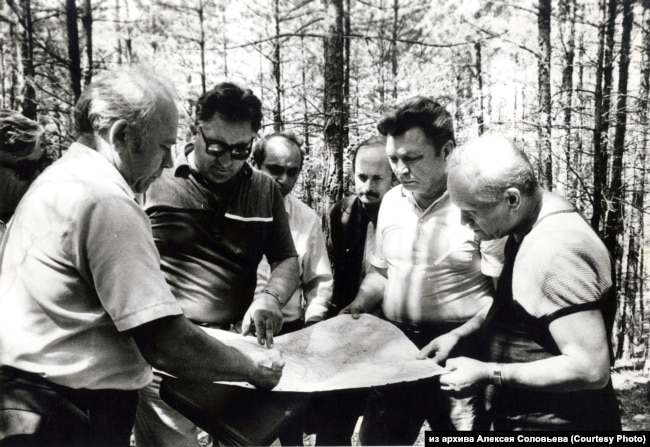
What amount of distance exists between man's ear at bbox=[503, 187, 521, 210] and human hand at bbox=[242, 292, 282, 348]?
0.87 meters

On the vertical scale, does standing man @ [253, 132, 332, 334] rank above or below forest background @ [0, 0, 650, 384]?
below

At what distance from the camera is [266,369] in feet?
4.62

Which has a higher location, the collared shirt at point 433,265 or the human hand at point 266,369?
the collared shirt at point 433,265

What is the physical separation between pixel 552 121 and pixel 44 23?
2.42 meters

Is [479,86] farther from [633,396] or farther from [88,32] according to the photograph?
[88,32]

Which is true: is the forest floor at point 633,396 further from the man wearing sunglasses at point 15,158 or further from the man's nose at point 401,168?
the man wearing sunglasses at point 15,158

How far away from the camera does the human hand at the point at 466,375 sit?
5.21 feet

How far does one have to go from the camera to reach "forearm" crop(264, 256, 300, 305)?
205cm

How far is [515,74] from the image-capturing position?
94.3 inches

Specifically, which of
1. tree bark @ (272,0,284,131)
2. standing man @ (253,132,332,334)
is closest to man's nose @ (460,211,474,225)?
standing man @ (253,132,332,334)

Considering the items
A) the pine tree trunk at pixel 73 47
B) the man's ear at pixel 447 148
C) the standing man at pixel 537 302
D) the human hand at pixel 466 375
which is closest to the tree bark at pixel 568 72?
the man's ear at pixel 447 148

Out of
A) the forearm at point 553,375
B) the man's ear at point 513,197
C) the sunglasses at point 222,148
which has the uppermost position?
the sunglasses at point 222,148

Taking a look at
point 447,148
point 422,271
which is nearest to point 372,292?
point 422,271

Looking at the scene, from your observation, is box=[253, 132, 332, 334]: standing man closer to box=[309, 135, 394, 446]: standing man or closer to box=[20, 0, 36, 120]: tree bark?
box=[309, 135, 394, 446]: standing man
